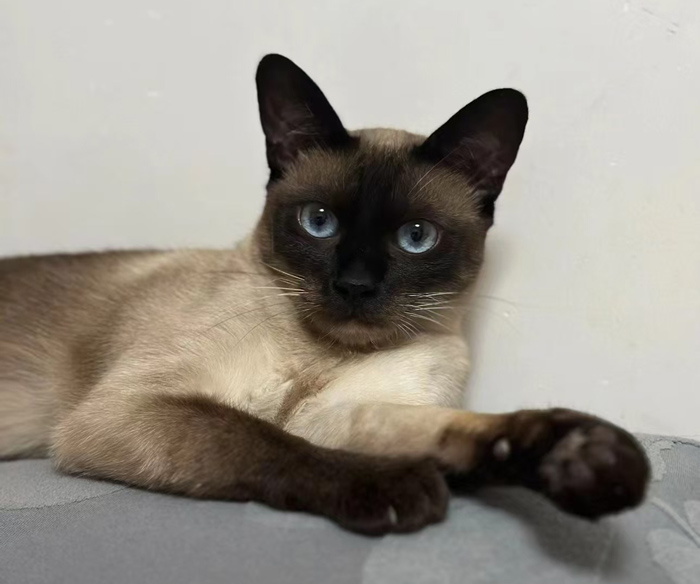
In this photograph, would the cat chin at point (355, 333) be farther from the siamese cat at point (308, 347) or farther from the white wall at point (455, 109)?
the white wall at point (455, 109)

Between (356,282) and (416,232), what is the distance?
170mm

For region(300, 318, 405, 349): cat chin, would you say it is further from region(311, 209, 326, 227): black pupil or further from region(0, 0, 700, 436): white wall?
region(0, 0, 700, 436): white wall

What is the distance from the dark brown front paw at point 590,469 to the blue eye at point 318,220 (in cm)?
59

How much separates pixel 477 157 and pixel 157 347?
0.70m

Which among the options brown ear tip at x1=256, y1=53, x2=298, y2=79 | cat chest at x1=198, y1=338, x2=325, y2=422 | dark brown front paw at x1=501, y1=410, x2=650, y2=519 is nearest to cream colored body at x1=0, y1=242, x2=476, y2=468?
cat chest at x1=198, y1=338, x2=325, y2=422

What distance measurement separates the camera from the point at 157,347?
1.35 m

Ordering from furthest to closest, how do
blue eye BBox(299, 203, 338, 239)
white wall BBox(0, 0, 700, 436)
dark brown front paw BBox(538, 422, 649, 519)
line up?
white wall BBox(0, 0, 700, 436) < blue eye BBox(299, 203, 338, 239) < dark brown front paw BBox(538, 422, 649, 519)

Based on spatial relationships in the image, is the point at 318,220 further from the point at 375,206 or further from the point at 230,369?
the point at 230,369

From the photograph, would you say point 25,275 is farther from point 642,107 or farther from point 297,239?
point 642,107

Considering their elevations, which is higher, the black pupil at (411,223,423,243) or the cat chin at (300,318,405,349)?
the black pupil at (411,223,423,243)

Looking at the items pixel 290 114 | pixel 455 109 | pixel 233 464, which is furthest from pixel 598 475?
pixel 455 109

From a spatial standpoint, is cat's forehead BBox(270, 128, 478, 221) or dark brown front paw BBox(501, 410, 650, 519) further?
cat's forehead BBox(270, 128, 478, 221)

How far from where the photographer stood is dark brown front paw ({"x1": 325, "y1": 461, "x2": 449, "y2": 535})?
0.92 meters

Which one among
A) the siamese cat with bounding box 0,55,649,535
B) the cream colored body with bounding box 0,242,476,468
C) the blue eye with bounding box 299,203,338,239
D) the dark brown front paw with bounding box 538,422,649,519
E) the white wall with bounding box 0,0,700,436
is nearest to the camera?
the dark brown front paw with bounding box 538,422,649,519
